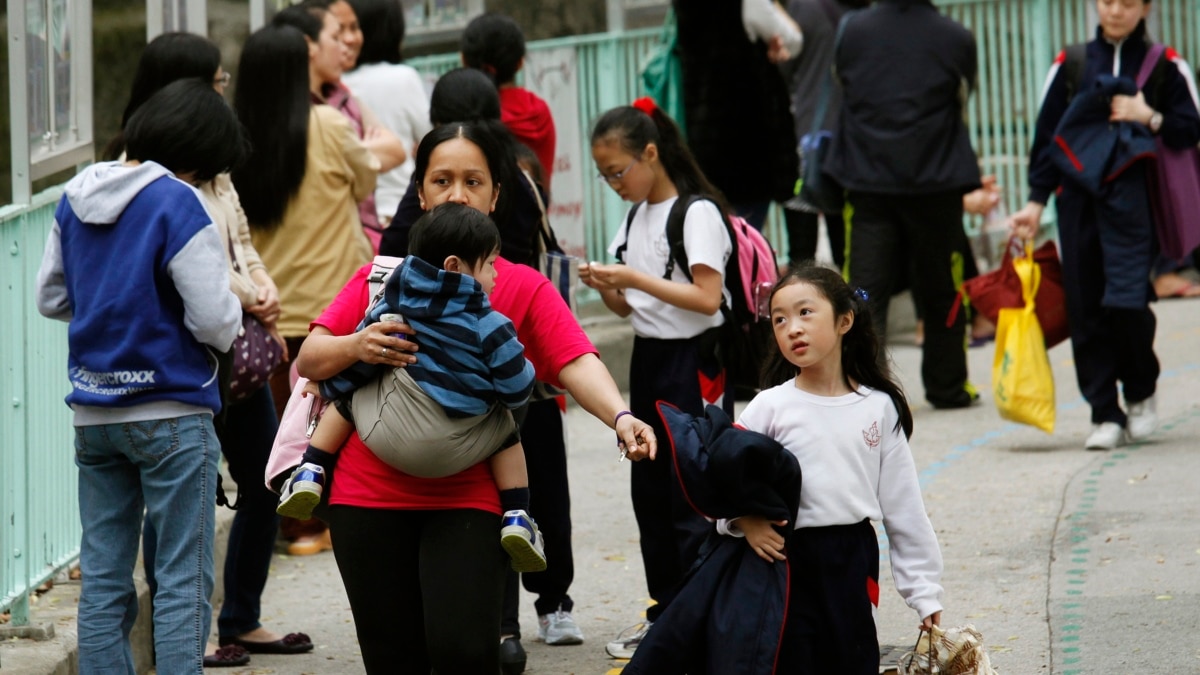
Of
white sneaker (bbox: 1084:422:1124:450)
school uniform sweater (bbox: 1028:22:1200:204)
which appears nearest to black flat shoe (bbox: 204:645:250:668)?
white sneaker (bbox: 1084:422:1124:450)

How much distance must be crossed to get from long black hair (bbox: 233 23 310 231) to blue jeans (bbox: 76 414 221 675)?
202cm

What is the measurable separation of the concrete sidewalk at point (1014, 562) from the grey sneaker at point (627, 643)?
52 mm

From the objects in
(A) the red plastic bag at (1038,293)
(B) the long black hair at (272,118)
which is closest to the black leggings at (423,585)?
(B) the long black hair at (272,118)

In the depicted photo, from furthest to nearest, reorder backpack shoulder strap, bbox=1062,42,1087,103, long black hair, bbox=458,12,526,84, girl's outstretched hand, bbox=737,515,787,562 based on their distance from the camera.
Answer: backpack shoulder strap, bbox=1062,42,1087,103
long black hair, bbox=458,12,526,84
girl's outstretched hand, bbox=737,515,787,562

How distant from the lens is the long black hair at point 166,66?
529 cm

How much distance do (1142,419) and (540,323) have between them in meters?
4.72

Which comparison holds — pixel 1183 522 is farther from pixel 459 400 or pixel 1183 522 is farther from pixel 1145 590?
pixel 459 400

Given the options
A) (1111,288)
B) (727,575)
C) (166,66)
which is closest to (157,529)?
(166,66)

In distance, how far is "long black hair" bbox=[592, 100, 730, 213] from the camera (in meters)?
5.54

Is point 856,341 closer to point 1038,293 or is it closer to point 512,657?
point 512,657

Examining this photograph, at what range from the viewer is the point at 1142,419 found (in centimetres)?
812

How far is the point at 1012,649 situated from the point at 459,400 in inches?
90.4

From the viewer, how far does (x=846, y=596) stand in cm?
406

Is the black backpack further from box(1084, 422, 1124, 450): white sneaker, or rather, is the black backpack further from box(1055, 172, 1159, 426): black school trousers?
box(1084, 422, 1124, 450): white sneaker
